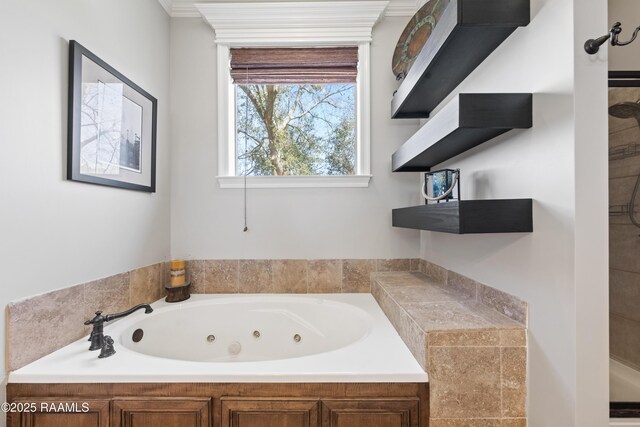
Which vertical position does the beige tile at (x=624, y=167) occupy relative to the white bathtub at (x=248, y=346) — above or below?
above

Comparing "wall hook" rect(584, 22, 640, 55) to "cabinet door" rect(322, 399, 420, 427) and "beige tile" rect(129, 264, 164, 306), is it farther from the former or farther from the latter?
"beige tile" rect(129, 264, 164, 306)

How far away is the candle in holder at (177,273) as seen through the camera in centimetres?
187

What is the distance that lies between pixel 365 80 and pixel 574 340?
183cm

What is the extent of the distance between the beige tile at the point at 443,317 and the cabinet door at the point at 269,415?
20.2 inches

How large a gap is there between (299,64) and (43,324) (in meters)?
→ 2.00

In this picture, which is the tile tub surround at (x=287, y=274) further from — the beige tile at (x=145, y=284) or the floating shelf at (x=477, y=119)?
the floating shelf at (x=477, y=119)

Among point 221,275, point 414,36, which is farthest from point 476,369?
point 414,36

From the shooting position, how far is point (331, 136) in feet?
6.94

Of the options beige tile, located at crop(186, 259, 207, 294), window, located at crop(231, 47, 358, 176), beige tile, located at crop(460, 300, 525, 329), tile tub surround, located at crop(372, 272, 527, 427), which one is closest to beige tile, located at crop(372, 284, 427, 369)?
tile tub surround, located at crop(372, 272, 527, 427)

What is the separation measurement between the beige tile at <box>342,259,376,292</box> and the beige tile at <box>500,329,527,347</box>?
105 centimetres

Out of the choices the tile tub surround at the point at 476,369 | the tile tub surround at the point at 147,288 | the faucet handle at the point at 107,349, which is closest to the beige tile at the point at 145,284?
the tile tub surround at the point at 147,288

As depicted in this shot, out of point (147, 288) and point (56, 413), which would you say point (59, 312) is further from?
point (147, 288)

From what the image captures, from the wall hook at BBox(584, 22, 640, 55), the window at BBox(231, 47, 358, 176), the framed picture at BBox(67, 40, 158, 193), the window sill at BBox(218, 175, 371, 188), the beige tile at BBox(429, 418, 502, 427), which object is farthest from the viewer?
the window at BBox(231, 47, 358, 176)

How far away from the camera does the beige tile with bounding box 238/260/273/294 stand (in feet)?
6.57
